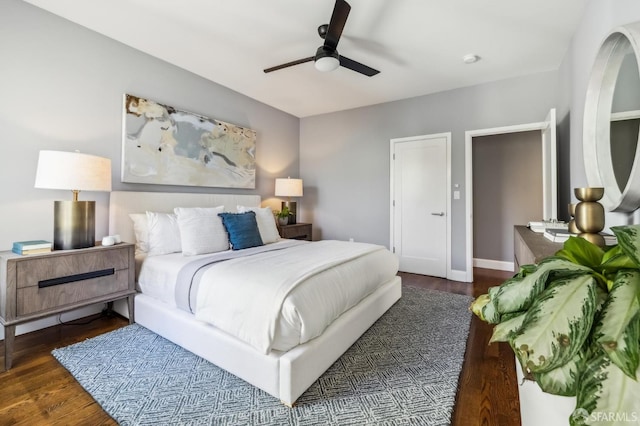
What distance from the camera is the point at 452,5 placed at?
7.45ft

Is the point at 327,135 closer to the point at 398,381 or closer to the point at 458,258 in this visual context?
the point at 458,258

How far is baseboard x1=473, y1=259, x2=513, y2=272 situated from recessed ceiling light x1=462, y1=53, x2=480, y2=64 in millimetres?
3148

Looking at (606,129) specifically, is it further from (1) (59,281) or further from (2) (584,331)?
(1) (59,281)

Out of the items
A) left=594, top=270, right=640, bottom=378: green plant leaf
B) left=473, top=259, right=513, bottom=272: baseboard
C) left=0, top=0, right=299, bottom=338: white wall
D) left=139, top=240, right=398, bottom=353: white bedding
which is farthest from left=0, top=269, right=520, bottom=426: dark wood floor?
left=473, top=259, right=513, bottom=272: baseboard

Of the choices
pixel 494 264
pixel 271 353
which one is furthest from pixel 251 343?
pixel 494 264

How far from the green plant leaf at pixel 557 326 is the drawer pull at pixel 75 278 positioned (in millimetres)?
2734

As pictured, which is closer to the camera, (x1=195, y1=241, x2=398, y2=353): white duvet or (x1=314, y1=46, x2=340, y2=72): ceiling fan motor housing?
(x1=195, y1=241, x2=398, y2=353): white duvet

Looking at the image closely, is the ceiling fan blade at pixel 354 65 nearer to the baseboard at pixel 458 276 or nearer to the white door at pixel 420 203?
the white door at pixel 420 203

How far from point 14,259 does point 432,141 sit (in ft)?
14.6

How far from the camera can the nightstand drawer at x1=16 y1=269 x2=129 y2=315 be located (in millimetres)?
1935

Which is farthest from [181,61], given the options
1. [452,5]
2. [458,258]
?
[458,258]

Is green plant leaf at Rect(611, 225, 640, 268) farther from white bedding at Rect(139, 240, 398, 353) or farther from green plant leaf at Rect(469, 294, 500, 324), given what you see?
white bedding at Rect(139, 240, 398, 353)

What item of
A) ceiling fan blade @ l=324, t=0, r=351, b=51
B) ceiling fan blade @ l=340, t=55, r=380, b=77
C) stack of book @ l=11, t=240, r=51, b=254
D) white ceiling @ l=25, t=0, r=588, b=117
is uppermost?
white ceiling @ l=25, t=0, r=588, b=117

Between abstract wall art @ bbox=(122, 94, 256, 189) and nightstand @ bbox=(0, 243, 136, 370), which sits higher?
abstract wall art @ bbox=(122, 94, 256, 189)
